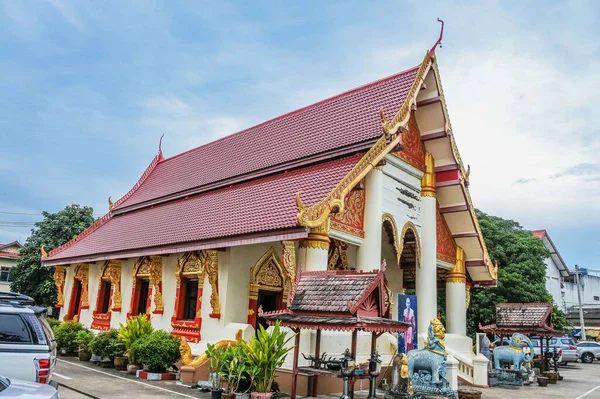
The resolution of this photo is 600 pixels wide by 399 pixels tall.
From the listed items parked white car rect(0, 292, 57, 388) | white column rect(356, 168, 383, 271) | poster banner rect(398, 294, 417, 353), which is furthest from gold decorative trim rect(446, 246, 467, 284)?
parked white car rect(0, 292, 57, 388)

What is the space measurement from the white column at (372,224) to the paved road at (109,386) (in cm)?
459

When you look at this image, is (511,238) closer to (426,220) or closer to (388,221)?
(426,220)

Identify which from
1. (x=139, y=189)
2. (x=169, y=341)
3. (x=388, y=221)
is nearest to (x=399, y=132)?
(x=388, y=221)

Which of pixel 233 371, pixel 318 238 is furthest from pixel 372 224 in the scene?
pixel 233 371

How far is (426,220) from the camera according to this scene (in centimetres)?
1473

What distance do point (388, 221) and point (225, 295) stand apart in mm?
4495

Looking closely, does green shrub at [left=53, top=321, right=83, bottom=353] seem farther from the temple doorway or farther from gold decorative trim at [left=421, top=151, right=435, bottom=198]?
gold decorative trim at [left=421, top=151, right=435, bottom=198]

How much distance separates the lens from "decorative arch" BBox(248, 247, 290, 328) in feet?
41.0

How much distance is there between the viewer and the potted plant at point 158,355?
11.6 meters

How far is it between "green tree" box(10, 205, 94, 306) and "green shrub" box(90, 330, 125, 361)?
555 inches

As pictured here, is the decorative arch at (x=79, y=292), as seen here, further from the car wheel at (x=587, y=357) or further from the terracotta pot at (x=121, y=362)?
the car wheel at (x=587, y=357)

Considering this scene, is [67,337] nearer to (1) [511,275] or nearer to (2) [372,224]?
(2) [372,224]

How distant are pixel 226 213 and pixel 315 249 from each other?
3.37 metres

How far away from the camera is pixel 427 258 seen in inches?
568
